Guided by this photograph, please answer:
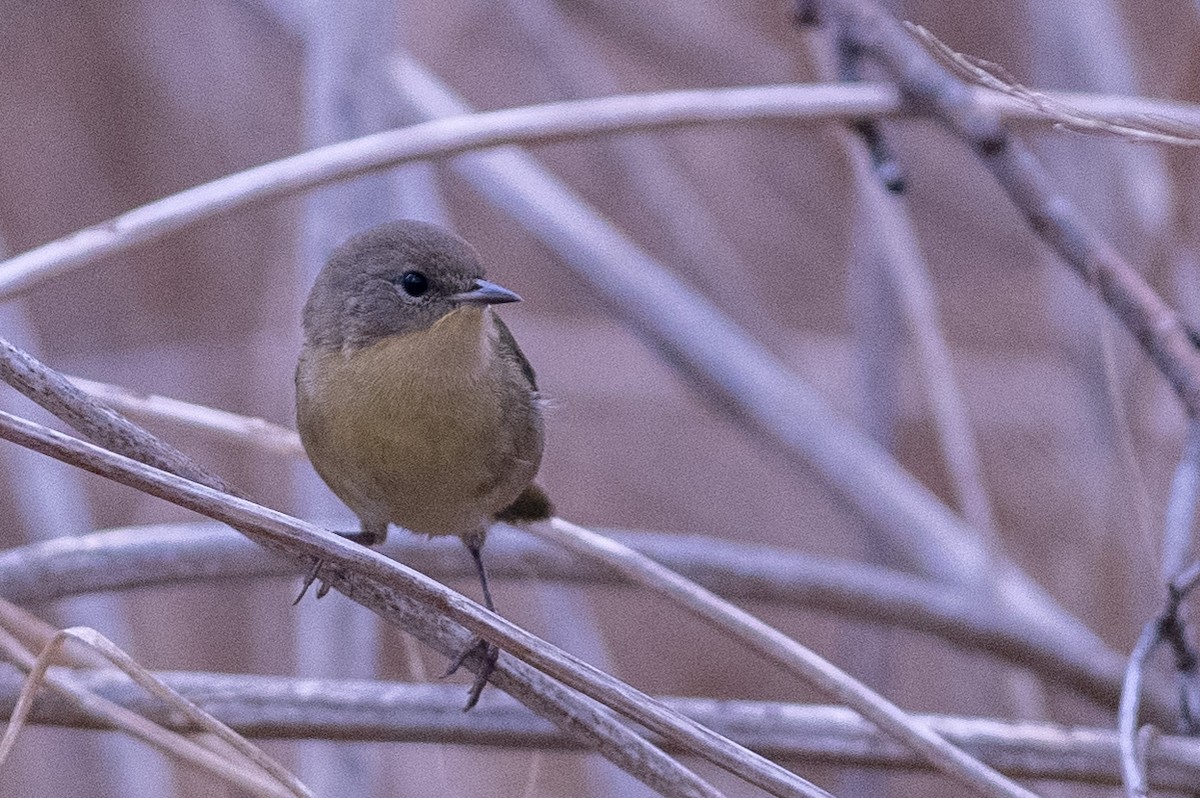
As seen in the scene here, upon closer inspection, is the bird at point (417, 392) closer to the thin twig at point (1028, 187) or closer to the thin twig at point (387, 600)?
the thin twig at point (387, 600)

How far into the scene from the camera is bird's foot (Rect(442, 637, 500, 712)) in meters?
1.87

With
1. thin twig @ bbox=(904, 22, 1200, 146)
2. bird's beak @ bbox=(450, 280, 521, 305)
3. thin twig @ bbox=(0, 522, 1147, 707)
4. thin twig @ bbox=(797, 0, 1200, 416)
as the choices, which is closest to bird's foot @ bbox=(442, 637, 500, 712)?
thin twig @ bbox=(0, 522, 1147, 707)

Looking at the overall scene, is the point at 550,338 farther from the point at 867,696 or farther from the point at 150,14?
the point at 867,696

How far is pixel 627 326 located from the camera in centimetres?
348

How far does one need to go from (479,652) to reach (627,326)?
1.53 meters

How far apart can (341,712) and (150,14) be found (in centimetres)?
328

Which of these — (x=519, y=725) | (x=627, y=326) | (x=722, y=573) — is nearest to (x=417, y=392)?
(x=519, y=725)

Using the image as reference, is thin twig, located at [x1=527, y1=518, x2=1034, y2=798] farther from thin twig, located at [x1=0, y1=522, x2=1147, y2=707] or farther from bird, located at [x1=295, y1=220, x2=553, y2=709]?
thin twig, located at [x1=0, y1=522, x2=1147, y2=707]

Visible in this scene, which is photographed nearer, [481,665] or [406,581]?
[406,581]

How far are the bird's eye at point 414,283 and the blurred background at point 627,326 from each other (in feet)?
2.23

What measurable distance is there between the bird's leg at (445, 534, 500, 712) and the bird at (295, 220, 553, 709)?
0.02 m

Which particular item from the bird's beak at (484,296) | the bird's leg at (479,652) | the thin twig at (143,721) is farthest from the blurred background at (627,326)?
the thin twig at (143,721)

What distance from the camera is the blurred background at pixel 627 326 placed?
360 cm

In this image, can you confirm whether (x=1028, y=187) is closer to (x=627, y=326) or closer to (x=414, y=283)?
(x=414, y=283)
